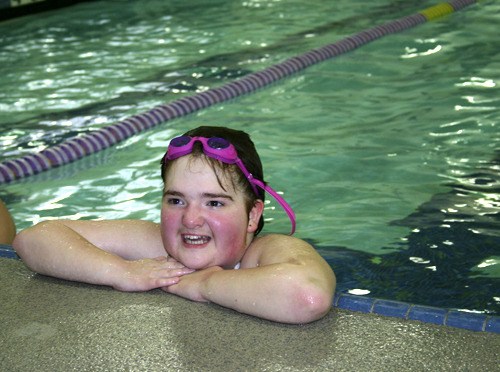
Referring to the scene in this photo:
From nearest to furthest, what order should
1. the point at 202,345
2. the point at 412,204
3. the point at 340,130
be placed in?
the point at 202,345 < the point at 412,204 < the point at 340,130

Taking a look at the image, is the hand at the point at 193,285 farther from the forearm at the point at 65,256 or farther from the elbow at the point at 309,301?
the elbow at the point at 309,301

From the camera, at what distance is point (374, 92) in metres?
6.26

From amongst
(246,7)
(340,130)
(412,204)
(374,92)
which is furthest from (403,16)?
(412,204)

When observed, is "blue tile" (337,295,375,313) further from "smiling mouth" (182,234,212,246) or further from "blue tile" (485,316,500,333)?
"smiling mouth" (182,234,212,246)

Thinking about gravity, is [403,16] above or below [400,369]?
below

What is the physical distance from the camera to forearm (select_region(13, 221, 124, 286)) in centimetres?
268

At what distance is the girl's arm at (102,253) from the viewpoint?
2654mm

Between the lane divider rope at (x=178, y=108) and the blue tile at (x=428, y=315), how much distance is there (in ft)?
10.5

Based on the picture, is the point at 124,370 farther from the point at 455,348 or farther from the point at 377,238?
the point at 377,238

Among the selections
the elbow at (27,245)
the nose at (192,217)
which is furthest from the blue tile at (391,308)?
the elbow at (27,245)

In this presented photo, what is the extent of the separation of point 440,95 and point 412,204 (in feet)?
6.94

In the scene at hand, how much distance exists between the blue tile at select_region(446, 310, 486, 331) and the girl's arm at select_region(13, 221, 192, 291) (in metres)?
0.80

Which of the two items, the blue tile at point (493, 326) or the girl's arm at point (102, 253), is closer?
the blue tile at point (493, 326)

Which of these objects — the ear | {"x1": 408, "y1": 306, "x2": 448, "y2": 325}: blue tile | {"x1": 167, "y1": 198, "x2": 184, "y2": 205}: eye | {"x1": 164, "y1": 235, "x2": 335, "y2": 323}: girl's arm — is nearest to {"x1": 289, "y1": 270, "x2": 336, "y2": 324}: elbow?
{"x1": 164, "y1": 235, "x2": 335, "y2": 323}: girl's arm
